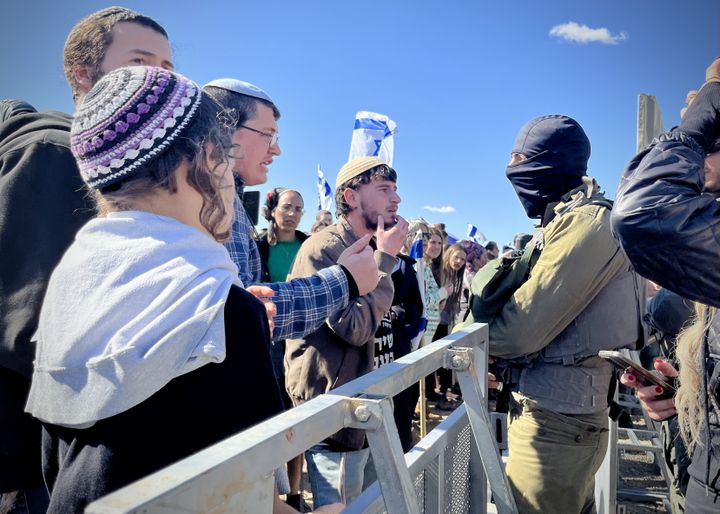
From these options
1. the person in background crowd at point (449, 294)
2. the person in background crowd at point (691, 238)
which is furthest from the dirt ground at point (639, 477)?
the person in background crowd at point (691, 238)

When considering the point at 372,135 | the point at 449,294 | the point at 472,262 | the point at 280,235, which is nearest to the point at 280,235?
the point at 280,235

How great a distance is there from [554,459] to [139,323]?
1940 millimetres

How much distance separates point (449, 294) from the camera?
7.64 metres

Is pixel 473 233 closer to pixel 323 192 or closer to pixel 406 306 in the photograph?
pixel 323 192

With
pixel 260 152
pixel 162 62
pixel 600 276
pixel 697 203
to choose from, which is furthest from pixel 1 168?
pixel 600 276

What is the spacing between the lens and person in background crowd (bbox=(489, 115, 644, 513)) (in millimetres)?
2146

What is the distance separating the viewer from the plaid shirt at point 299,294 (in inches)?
66.8

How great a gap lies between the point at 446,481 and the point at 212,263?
3.22 ft

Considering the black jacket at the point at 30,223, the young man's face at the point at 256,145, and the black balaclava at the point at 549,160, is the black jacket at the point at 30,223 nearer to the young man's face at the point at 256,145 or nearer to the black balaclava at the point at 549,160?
the young man's face at the point at 256,145

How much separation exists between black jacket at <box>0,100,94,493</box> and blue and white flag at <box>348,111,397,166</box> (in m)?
5.56

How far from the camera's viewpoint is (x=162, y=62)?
5.71ft

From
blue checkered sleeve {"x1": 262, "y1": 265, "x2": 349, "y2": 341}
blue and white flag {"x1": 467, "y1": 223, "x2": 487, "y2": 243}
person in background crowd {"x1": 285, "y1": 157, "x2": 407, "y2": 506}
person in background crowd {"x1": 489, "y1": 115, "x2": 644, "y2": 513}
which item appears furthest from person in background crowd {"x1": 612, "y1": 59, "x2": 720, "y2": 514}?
blue and white flag {"x1": 467, "y1": 223, "x2": 487, "y2": 243}

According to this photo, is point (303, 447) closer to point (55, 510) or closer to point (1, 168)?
point (55, 510)

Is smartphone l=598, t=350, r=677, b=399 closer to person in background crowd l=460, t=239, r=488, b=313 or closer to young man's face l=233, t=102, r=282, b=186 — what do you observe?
young man's face l=233, t=102, r=282, b=186
